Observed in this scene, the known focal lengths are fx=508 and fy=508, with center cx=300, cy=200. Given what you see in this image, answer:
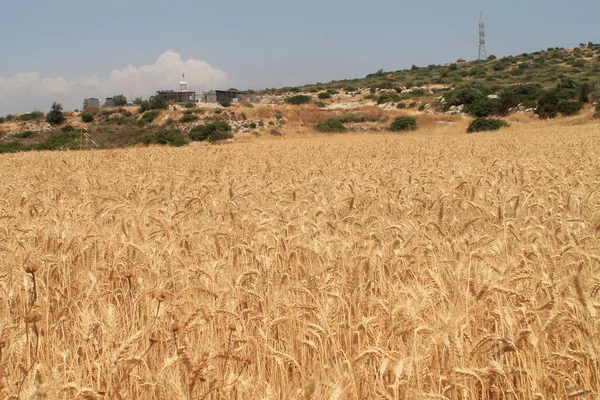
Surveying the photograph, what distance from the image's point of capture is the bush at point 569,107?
34.6 m

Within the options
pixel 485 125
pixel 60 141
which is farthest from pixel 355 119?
pixel 60 141

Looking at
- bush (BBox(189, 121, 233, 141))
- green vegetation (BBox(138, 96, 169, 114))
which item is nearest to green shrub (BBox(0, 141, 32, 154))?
bush (BBox(189, 121, 233, 141))

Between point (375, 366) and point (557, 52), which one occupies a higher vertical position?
point (557, 52)

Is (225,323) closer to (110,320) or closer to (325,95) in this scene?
(110,320)

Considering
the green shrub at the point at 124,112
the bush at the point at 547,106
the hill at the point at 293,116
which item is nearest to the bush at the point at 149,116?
the hill at the point at 293,116

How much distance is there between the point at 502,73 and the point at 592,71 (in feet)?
43.8

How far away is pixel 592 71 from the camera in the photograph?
59.3 metres

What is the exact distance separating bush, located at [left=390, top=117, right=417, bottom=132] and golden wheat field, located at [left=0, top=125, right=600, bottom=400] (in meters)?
32.6

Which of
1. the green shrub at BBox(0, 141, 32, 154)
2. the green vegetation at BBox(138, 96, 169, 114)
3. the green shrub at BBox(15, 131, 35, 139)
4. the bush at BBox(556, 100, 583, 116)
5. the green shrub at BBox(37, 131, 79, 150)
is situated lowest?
the green shrub at BBox(0, 141, 32, 154)

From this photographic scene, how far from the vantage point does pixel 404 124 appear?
125 ft

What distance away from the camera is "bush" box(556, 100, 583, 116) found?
3456cm

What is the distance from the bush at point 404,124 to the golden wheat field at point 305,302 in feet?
107

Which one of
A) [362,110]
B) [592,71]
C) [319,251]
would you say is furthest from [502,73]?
Answer: [319,251]

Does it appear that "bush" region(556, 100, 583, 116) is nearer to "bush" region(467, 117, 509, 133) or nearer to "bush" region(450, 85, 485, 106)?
"bush" region(467, 117, 509, 133)
